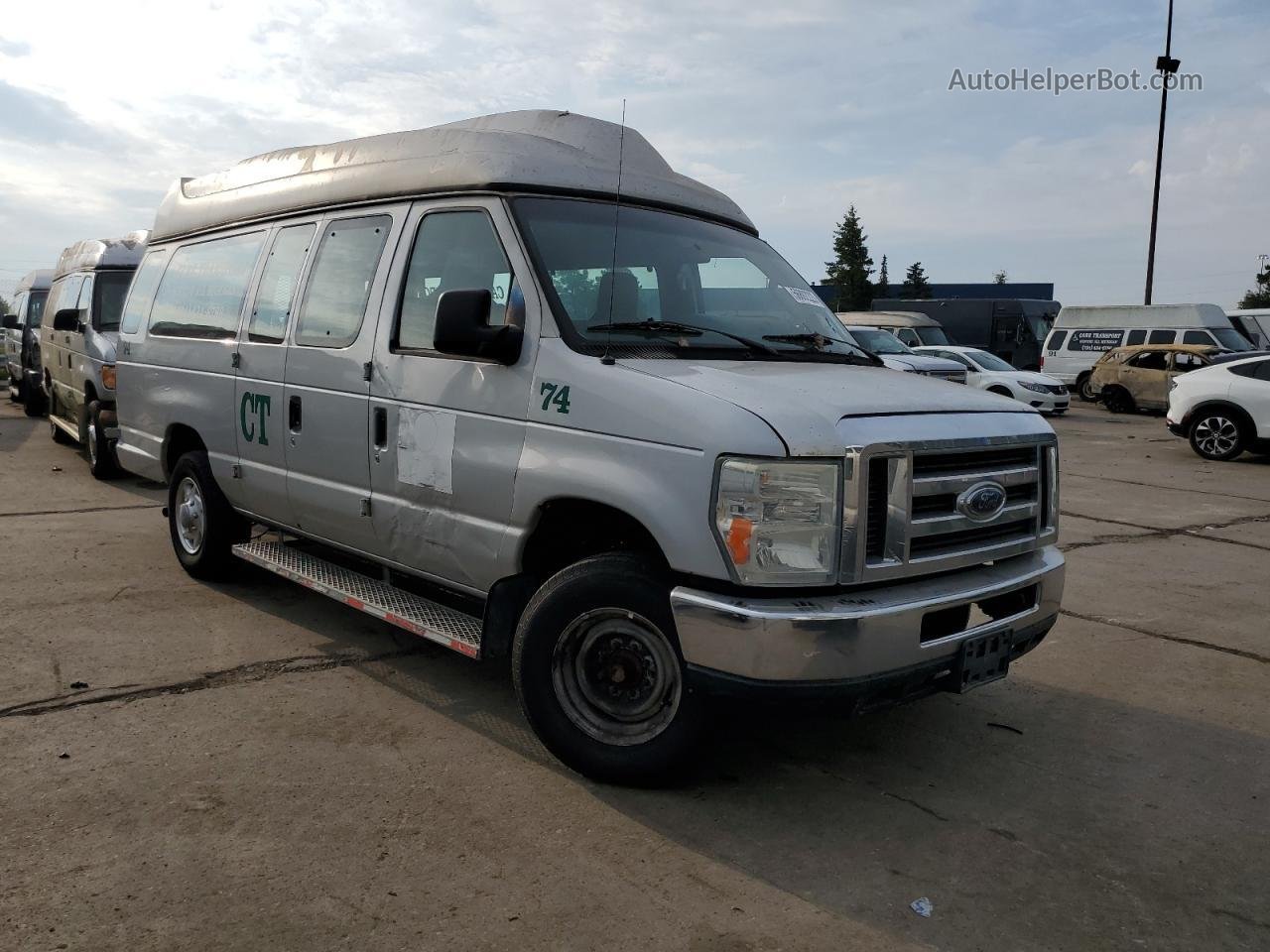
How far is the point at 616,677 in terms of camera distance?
12.5 feet

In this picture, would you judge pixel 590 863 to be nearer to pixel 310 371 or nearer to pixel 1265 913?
pixel 1265 913

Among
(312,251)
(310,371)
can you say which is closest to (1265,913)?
(310,371)

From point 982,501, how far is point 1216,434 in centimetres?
1318

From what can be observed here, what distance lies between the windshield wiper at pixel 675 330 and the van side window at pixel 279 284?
207cm

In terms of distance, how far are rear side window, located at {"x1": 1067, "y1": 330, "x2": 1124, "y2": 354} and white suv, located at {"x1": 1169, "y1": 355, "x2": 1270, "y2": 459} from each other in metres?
12.2

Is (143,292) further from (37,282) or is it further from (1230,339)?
(1230,339)

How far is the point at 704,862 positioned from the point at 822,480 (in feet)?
4.03

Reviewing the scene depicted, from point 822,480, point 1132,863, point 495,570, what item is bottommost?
point 1132,863

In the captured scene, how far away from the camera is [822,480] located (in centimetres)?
334

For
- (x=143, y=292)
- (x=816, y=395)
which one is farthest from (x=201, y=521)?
(x=816, y=395)

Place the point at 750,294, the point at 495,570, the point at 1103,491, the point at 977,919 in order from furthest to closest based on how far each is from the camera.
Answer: the point at 1103,491 → the point at 750,294 → the point at 495,570 → the point at 977,919

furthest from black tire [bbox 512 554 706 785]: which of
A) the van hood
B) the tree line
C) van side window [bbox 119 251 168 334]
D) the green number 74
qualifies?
the tree line

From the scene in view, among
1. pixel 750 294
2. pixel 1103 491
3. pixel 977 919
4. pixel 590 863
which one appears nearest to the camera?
pixel 977 919

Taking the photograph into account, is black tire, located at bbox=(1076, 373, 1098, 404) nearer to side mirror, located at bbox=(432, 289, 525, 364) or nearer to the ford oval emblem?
the ford oval emblem
